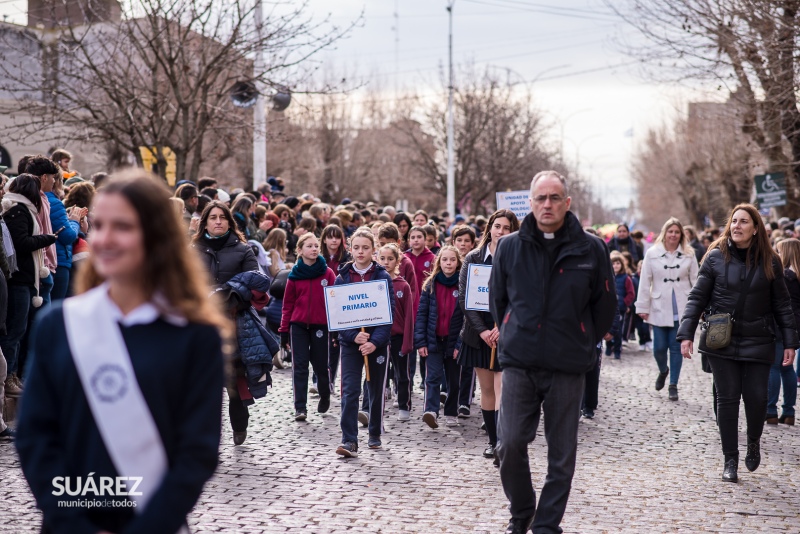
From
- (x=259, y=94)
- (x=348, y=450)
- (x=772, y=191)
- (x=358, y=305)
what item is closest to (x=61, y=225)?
(x=358, y=305)

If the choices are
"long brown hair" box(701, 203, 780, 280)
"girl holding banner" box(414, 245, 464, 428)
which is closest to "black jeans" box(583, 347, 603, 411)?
"girl holding banner" box(414, 245, 464, 428)

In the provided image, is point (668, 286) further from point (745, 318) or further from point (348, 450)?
point (348, 450)

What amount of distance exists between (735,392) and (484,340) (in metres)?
1.96

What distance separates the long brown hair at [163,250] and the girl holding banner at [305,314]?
6680 millimetres

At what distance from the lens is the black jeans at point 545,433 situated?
5.45 m

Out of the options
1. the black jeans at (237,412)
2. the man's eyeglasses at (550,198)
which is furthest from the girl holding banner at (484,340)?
the man's eyeglasses at (550,198)

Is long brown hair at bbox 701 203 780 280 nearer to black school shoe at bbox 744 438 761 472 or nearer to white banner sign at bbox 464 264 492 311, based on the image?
black school shoe at bbox 744 438 761 472

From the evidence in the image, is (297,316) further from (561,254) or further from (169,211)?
(169,211)

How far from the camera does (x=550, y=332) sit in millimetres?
5406

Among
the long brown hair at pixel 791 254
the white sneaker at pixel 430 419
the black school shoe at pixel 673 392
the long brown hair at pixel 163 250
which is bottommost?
the black school shoe at pixel 673 392

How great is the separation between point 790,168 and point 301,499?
59.2ft

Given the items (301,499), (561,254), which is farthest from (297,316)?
(561,254)

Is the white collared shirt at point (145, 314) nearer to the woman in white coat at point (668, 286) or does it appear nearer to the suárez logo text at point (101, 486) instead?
the suárez logo text at point (101, 486)

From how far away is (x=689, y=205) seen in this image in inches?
2621
